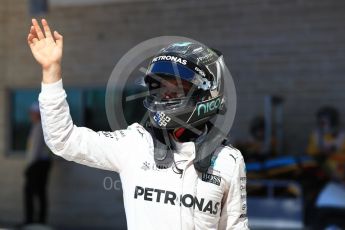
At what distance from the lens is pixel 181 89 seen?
9.02ft

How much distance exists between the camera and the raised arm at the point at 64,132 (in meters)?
2.60

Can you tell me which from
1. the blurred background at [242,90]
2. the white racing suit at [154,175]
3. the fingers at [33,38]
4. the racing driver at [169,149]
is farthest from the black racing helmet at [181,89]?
the blurred background at [242,90]

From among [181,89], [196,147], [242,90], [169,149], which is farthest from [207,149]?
[242,90]

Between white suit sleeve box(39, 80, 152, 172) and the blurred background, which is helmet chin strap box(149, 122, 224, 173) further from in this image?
the blurred background

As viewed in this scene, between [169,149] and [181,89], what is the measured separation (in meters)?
0.23

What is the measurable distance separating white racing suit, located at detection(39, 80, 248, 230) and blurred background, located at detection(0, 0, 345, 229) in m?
4.28

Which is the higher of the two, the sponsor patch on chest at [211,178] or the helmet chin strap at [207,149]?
the helmet chin strap at [207,149]

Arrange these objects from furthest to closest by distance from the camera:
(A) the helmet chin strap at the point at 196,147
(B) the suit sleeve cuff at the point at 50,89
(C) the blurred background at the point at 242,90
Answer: (C) the blurred background at the point at 242,90 < (A) the helmet chin strap at the point at 196,147 < (B) the suit sleeve cuff at the point at 50,89

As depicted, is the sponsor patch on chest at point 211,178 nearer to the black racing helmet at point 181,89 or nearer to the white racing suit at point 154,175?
the white racing suit at point 154,175

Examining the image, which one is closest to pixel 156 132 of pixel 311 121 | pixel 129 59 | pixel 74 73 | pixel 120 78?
pixel 129 59

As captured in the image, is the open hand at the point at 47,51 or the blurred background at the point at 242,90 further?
the blurred background at the point at 242,90

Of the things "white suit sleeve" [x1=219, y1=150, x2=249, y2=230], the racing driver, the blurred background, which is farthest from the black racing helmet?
the blurred background

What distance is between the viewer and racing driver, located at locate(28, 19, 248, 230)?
266cm

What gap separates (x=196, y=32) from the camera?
9.39 meters
